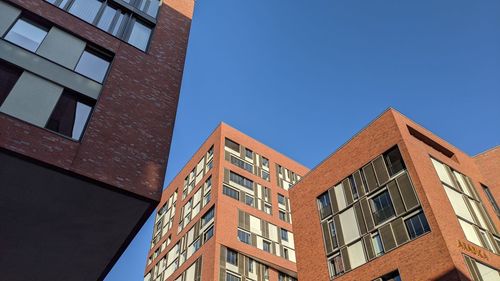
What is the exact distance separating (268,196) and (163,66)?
30.4 m

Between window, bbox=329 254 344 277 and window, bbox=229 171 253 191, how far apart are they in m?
20.9

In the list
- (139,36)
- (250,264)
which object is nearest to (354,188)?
(139,36)

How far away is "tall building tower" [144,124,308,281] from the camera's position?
3622cm

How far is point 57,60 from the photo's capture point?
1341cm

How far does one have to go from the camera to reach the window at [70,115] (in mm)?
11945

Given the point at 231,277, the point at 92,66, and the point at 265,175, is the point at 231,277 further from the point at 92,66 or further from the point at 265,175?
the point at 92,66

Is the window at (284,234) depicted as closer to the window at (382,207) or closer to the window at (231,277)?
the window at (231,277)

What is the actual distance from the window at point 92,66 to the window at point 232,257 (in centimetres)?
2505

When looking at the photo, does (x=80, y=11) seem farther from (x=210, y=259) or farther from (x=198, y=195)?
(x=198, y=195)

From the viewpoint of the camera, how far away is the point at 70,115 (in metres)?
12.6

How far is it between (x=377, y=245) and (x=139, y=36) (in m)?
16.7

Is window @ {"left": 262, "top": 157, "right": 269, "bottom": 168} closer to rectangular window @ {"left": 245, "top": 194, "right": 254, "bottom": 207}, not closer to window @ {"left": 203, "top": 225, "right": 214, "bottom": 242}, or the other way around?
rectangular window @ {"left": 245, "top": 194, "right": 254, "bottom": 207}

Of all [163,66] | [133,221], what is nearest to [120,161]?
[133,221]

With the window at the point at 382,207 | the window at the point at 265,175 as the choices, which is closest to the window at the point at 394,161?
the window at the point at 382,207
